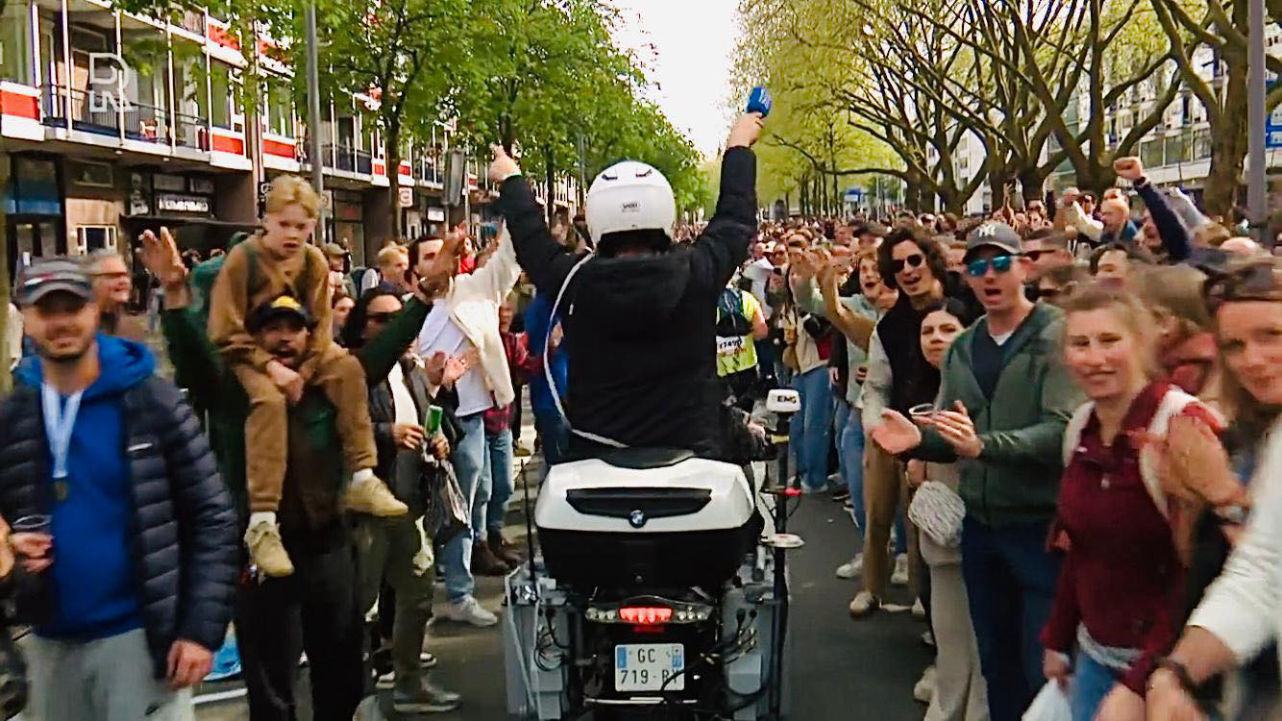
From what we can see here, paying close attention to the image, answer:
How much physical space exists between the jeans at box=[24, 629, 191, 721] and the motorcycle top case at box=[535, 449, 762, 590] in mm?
1210

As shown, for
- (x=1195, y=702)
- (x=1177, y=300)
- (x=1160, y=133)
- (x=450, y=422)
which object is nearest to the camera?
(x=1195, y=702)

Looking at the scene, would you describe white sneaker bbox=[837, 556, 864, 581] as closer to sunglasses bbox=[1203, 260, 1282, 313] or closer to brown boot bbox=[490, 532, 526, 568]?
brown boot bbox=[490, 532, 526, 568]

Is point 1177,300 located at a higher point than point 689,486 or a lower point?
higher

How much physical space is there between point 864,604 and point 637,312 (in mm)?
3390

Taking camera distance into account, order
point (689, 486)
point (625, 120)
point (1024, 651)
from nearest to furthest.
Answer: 1. point (689, 486)
2. point (1024, 651)
3. point (625, 120)

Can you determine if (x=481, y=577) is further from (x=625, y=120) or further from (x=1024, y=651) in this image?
(x=625, y=120)

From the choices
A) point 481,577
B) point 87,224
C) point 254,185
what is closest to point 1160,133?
point 254,185

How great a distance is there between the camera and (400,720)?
568 centimetres

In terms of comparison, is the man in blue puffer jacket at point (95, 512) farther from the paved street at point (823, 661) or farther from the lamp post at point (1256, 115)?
the lamp post at point (1256, 115)

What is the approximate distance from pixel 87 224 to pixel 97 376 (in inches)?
1279

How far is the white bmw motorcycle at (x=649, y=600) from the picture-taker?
4.12 metres

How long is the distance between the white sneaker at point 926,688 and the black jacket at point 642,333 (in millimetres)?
1937

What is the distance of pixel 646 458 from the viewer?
4.26 m

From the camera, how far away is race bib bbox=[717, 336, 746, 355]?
9188 mm
